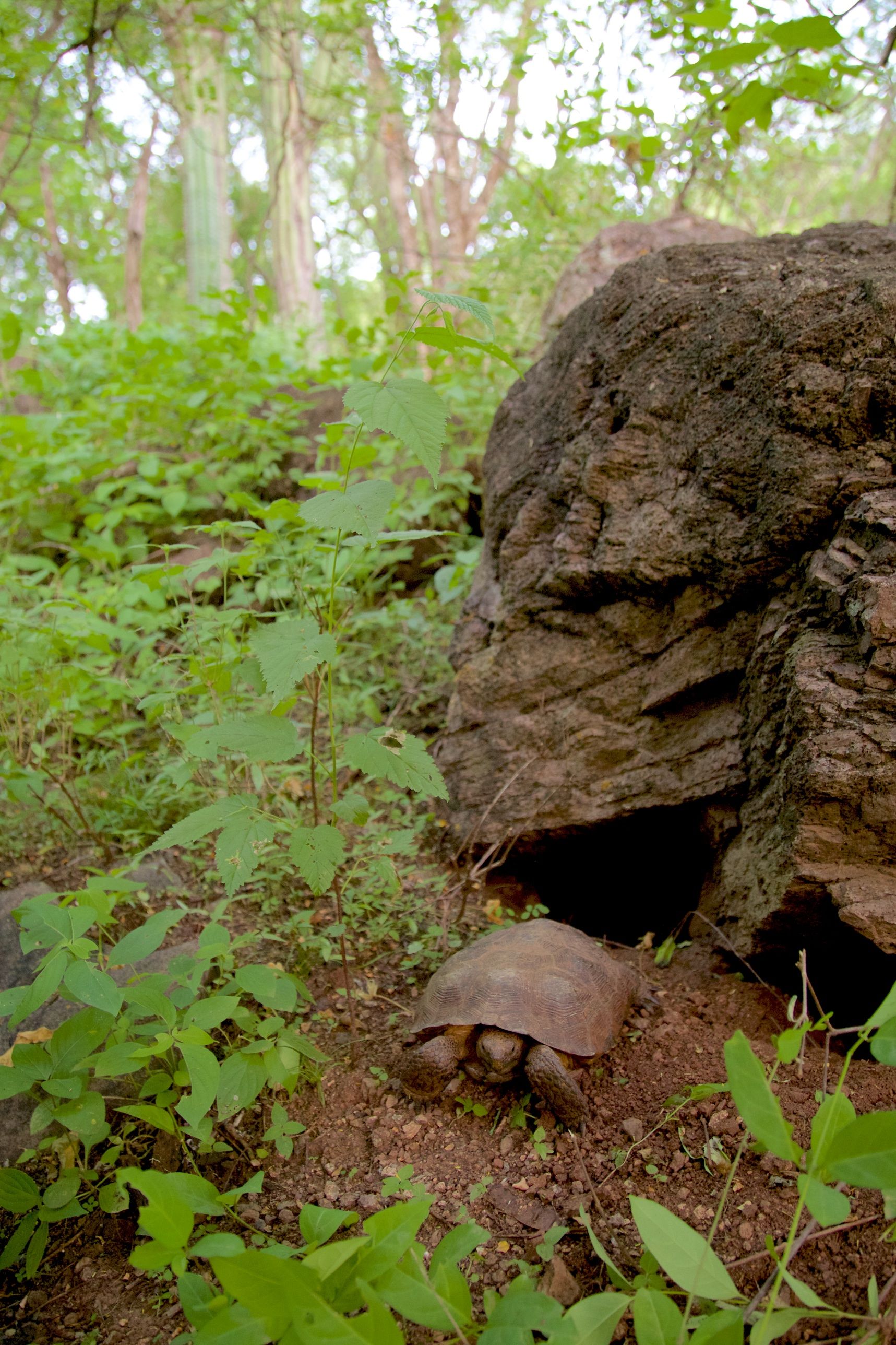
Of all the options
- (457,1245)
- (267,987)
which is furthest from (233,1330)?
(267,987)

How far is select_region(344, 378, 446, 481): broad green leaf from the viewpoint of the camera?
4.90 ft

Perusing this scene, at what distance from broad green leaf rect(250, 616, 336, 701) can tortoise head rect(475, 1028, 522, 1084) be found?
0.99 m

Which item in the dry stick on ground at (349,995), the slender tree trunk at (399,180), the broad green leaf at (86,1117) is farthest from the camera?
the slender tree trunk at (399,180)

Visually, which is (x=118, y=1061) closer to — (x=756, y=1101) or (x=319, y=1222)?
(x=319, y=1222)

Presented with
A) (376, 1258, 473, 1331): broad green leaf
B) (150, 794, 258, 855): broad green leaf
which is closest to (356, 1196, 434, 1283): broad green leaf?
(376, 1258, 473, 1331): broad green leaf

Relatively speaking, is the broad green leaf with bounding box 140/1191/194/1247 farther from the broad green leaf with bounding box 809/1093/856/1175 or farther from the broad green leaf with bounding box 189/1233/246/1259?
the broad green leaf with bounding box 809/1093/856/1175

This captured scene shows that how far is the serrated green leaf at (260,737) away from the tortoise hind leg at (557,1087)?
3.04ft

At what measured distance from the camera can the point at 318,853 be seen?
1.77 metres

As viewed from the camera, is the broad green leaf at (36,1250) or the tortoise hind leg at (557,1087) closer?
the broad green leaf at (36,1250)

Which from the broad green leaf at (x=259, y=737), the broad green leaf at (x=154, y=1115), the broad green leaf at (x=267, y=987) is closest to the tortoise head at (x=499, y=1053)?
the broad green leaf at (x=267, y=987)

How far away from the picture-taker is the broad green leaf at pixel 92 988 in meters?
1.63

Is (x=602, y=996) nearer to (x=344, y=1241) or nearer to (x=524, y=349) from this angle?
(x=344, y=1241)

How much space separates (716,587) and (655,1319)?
1824 millimetres

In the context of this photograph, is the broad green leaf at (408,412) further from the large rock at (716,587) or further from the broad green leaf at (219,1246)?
the broad green leaf at (219,1246)
